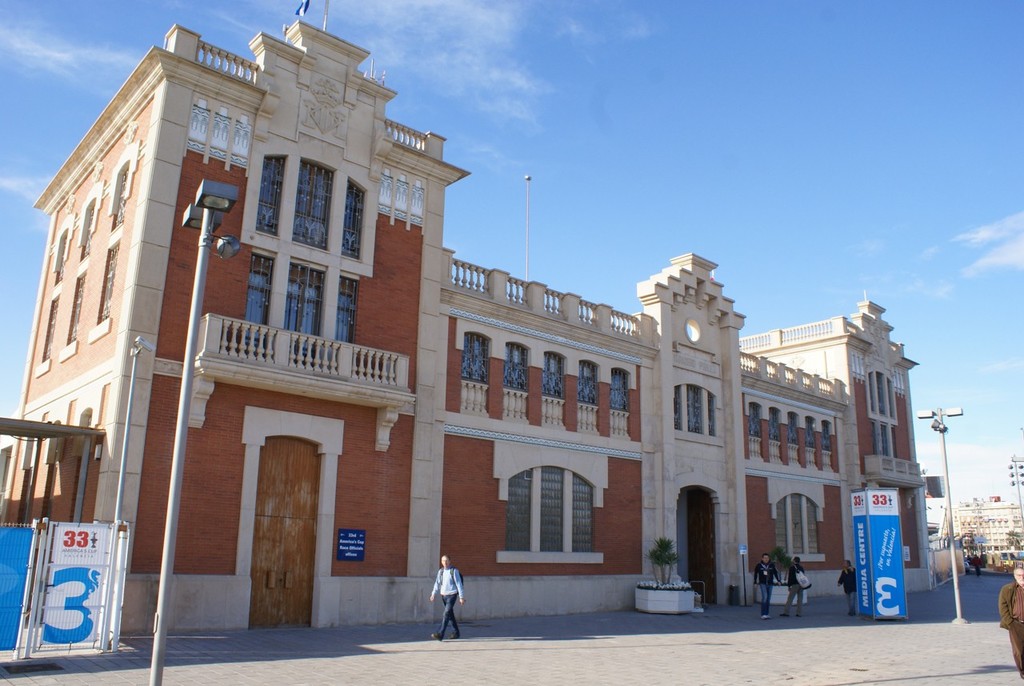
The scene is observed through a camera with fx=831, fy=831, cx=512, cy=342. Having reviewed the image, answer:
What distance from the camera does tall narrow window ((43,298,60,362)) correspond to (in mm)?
23958

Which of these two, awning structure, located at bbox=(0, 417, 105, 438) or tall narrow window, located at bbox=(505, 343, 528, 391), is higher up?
tall narrow window, located at bbox=(505, 343, 528, 391)

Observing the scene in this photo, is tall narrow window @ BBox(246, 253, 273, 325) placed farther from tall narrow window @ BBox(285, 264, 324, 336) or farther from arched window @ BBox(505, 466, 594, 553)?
arched window @ BBox(505, 466, 594, 553)

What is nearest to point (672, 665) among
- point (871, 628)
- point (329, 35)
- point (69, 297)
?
point (871, 628)

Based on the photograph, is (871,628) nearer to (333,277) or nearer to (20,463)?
(333,277)

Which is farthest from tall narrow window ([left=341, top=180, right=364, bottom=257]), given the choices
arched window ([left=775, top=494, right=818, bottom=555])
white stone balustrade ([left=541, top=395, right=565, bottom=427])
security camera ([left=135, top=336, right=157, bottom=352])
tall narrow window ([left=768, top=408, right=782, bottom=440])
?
arched window ([left=775, top=494, right=818, bottom=555])

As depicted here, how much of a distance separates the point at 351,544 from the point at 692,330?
16493mm

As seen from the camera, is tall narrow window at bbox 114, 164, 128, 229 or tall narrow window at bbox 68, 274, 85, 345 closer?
tall narrow window at bbox 114, 164, 128, 229

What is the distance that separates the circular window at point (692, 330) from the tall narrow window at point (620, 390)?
4025 millimetres

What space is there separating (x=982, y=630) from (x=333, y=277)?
62.9 feet

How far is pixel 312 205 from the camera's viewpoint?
20969 mm

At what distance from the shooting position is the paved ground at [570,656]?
492 inches

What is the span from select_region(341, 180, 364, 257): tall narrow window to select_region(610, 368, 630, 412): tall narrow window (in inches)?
409

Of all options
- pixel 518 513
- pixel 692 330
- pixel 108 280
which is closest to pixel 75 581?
pixel 108 280

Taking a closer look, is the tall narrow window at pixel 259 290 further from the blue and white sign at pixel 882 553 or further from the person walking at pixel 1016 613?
the blue and white sign at pixel 882 553
